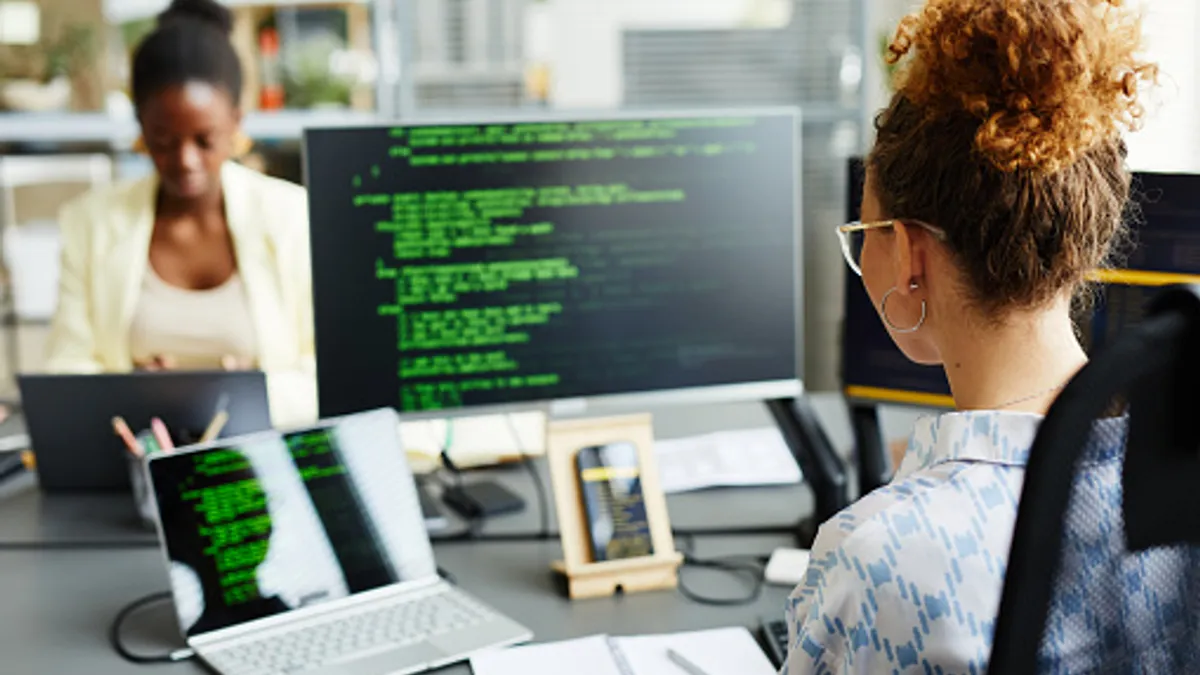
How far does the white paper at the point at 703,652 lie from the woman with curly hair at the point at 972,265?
23cm

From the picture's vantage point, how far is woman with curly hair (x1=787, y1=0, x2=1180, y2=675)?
79 cm

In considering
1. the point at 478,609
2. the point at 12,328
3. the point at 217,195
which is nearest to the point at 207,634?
the point at 478,609

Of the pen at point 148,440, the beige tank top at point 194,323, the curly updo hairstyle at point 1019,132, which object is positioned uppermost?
the curly updo hairstyle at point 1019,132

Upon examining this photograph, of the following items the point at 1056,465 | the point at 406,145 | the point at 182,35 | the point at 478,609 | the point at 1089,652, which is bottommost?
the point at 478,609

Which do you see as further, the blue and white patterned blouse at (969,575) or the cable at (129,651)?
the cable at (129,651)

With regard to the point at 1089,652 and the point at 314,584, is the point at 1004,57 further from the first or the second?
the point at 314,584

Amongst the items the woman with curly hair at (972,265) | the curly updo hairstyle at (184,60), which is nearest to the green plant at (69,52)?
the curly updo hairstyle at (184,60)

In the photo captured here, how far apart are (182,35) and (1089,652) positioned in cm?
209

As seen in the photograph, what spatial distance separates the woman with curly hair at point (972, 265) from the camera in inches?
31.1

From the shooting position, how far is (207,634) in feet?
4.04

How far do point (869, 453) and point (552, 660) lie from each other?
21.3 inches

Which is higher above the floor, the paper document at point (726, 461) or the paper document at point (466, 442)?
the paper document at point (466, 442)

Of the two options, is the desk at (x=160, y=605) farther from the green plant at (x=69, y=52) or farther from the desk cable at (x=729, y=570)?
the green plant at (x=69, y=52)

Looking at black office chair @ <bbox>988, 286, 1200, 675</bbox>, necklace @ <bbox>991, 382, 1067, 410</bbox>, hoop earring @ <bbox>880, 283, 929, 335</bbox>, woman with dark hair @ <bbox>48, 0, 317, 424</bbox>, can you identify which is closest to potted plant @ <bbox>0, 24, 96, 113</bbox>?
woman with dark hair @ <bbox>48, 0, 317, 424</bbox>
